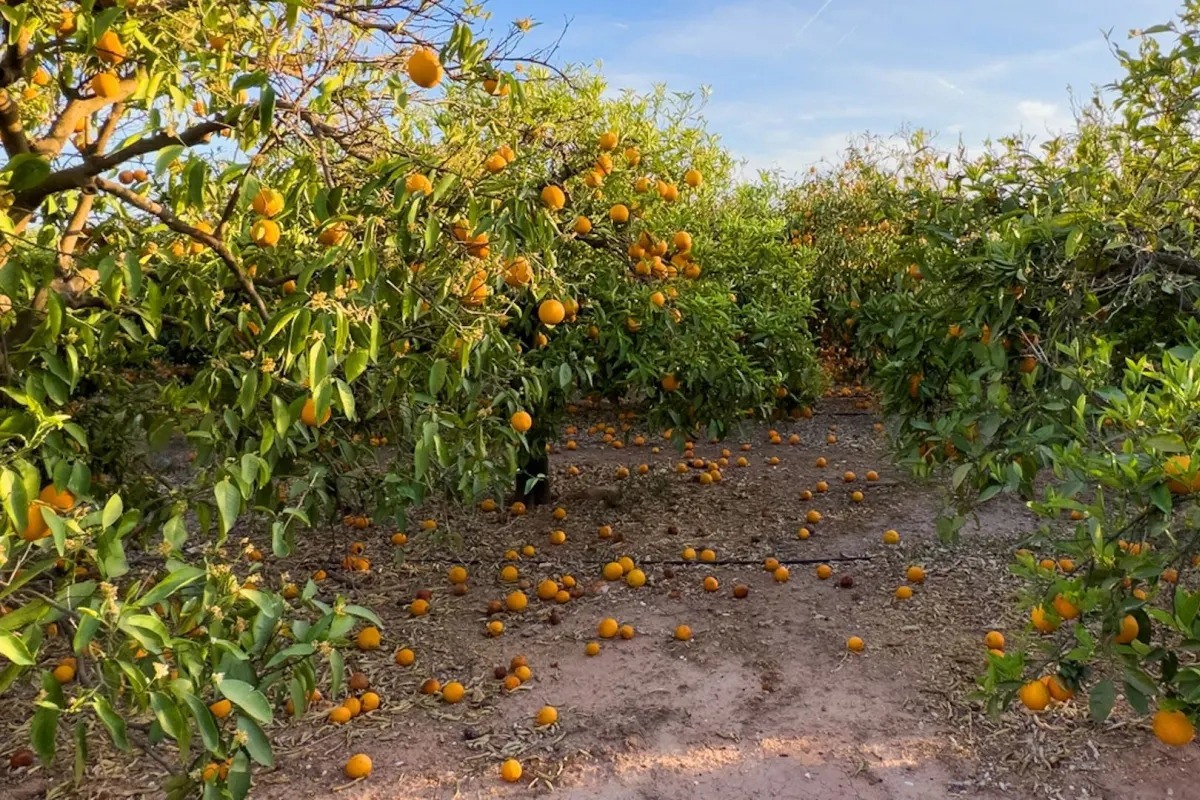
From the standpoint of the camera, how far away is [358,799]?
2.70m

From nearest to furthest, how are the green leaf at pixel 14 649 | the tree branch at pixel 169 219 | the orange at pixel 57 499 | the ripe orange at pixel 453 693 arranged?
the green leaf at pixel 14 649 → the orange at pixel 57 499 → the tree branch at pixel 169 219 → the ripe orange at pixel 453 693

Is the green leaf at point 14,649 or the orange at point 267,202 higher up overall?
the orange at point 267,202

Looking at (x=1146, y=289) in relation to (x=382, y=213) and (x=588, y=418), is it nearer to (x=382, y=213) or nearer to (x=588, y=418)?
(x=382, y=213)

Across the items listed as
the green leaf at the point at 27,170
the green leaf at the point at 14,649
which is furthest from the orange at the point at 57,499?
the green leaf at the point at 27,170

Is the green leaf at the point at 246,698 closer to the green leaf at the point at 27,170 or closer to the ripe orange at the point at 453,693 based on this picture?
the green leaf at the point at 27,170

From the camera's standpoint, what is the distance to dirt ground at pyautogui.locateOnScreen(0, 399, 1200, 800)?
109 inches

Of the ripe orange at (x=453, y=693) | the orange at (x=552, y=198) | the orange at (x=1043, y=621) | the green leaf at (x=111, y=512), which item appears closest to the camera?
the green leaf at (x=111, y=512)

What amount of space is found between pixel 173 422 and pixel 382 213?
37.0 inches

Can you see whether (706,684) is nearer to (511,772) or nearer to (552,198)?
(511,772)

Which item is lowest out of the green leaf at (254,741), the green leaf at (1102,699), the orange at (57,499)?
the green leaf at (254,741)

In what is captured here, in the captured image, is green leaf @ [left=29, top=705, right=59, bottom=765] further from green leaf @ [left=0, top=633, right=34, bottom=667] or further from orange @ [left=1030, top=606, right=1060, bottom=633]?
Result: orange @ [left=1030, top=606, right=1060, bottom=633]

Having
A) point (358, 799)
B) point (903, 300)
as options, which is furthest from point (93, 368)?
point (903, 300)

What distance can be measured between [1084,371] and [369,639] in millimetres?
3069

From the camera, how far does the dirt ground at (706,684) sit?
276 centimetres
